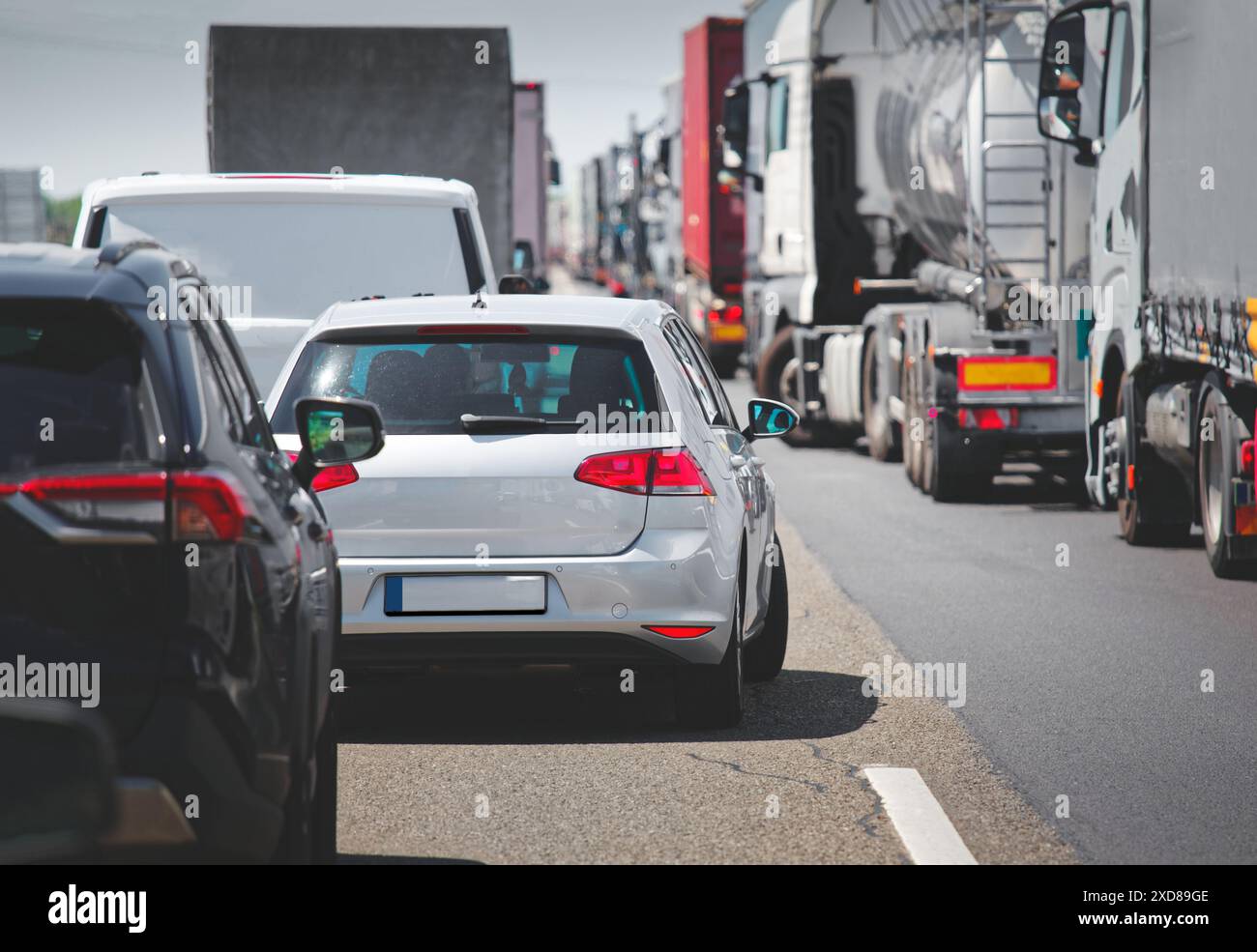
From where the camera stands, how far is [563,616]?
288 inches

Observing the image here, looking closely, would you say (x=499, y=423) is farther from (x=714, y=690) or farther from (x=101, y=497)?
(x=101, y=497)

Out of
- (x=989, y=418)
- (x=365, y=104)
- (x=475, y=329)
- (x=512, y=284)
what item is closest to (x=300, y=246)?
(x=512, y=284)

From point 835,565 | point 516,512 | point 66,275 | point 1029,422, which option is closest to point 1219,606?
point 835,565

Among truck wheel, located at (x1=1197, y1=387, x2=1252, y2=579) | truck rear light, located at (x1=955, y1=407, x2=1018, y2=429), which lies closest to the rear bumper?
truck wheel, located at (x1=1197, y1=387, x2=1252, y2=579)

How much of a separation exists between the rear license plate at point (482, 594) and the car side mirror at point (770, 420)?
5.87 ft

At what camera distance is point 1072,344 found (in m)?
16.5

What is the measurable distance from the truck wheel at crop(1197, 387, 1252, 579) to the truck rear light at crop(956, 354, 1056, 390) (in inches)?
174

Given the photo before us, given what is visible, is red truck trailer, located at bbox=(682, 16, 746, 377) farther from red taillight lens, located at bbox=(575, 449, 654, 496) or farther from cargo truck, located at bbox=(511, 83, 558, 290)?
red taillight lens, located at bbox=(575, 449, 654, 496)

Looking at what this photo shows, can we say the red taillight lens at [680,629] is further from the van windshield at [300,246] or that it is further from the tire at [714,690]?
the van windshield at [300,246]

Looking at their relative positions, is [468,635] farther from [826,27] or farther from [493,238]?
[826,27]

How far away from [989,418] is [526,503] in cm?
1013

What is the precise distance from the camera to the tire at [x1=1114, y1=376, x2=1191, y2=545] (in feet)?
45.1

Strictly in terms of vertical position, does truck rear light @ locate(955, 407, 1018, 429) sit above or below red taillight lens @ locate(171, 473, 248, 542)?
below

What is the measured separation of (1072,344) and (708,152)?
18039mm
